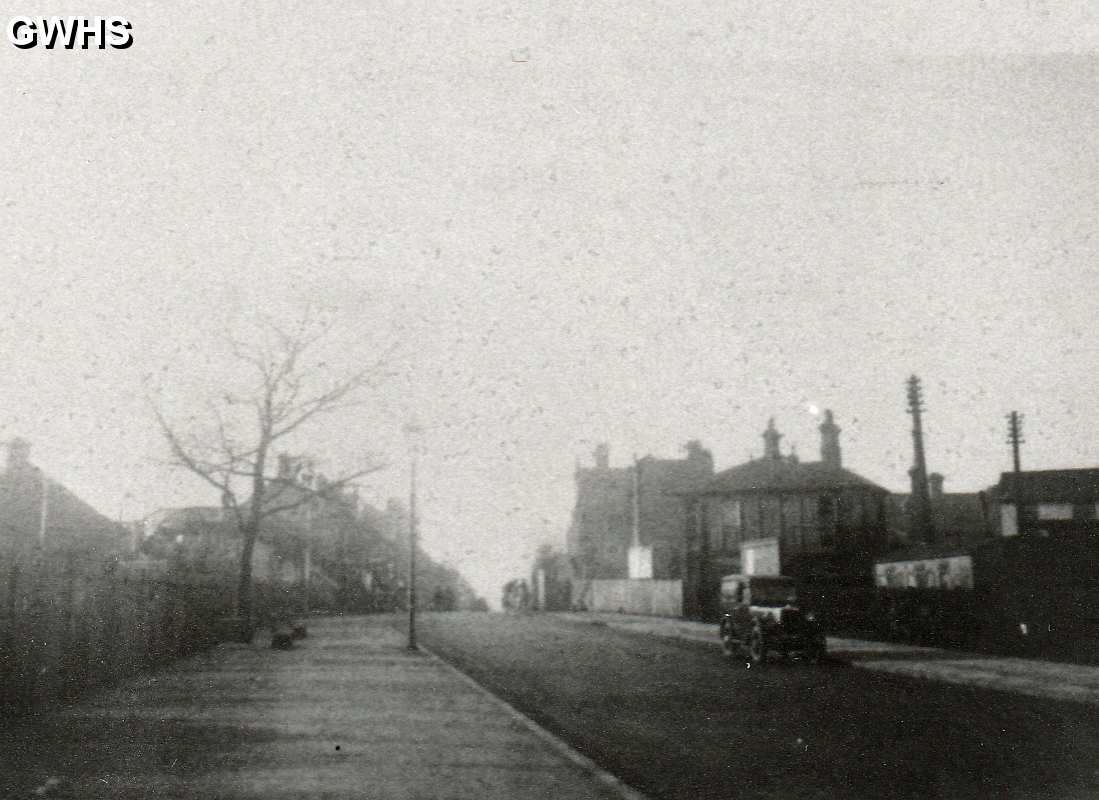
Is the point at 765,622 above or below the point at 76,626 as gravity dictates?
below

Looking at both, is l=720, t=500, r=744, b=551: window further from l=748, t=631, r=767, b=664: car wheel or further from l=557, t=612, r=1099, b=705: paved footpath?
l=748, t=631, r=767, b=664: car wheel

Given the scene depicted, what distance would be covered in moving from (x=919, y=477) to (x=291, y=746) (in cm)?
4654

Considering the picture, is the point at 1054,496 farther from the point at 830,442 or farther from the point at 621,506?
the point at 621,506

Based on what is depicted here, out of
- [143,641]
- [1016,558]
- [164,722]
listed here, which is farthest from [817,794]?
[1016,558]

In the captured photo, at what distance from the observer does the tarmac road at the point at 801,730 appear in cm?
883

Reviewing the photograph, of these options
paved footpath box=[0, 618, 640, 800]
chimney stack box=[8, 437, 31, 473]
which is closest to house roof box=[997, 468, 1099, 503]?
chimney stack box=[8, 437, 31, 473]

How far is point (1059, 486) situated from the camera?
190 feet

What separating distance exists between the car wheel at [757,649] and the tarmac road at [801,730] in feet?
1.56

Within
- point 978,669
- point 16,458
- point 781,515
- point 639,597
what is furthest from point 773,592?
point 781,515

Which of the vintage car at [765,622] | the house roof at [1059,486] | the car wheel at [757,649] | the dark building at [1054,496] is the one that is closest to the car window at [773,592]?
the vintage car at [765,622]

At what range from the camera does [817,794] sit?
8328mm

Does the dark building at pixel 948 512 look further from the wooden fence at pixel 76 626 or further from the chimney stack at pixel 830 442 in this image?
the wooden fence at pixel 76 626

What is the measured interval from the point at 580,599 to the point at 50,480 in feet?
112

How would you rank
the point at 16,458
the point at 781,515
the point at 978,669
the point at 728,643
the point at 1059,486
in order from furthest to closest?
the point at 1059,486
the point at 781,515
the point at 16,458
the point at 728,643
the point at 978,669
